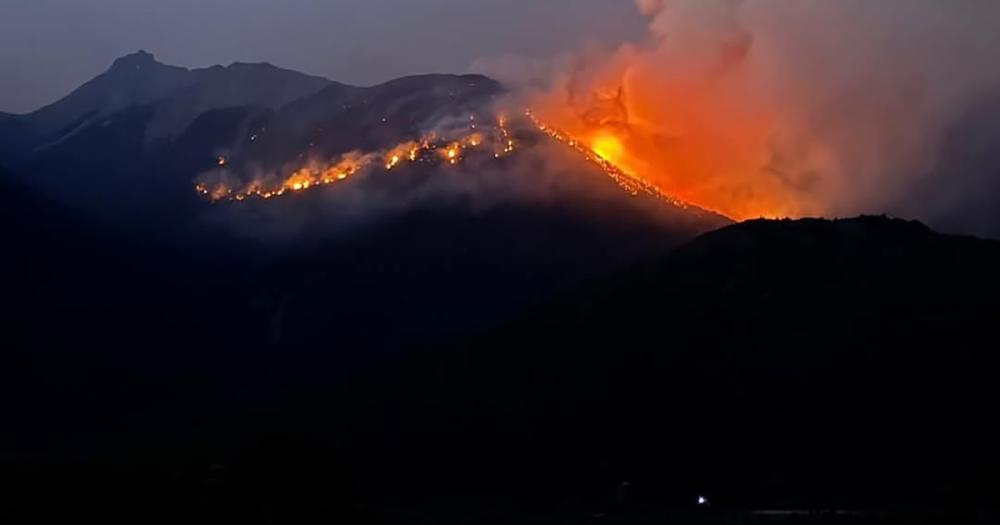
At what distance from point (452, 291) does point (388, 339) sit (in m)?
9.83

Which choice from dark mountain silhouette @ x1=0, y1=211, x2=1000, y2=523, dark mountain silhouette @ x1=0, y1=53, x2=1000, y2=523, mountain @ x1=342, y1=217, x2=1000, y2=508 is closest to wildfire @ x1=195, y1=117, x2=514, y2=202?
dark mountain silhouette @ x1=0, y1=53, x2=1000, y2=523

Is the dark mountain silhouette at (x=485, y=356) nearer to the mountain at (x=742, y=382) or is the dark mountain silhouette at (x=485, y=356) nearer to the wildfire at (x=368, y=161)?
the mountain at (x=742, y=382)

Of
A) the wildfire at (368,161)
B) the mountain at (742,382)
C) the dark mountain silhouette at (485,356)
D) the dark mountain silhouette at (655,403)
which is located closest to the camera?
the dark mountain silhouette at (485,356)

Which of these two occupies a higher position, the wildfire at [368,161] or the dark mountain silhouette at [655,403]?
the wildfire at [368,161]

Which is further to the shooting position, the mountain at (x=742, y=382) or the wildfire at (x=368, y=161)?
the wildfire at (x=368, y=161)

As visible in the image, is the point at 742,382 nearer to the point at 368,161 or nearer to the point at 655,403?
the point at 655,403

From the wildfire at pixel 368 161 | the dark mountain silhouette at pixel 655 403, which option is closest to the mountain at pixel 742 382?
the dark mountain silhouette at pixel 655 403

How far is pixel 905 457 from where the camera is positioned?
80.4 metres

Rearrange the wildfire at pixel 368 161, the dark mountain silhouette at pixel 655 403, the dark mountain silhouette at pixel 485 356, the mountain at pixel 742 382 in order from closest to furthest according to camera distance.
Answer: the dark mountain silhouette at pixel 485 356 < the dark mountain silhouette at pixel 655 403 < the mountain at pixel 742 382 < the wildfire at pixel 368 161

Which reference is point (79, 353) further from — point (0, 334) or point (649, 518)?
point (649, 518)

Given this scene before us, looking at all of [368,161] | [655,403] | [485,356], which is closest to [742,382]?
[655,403]

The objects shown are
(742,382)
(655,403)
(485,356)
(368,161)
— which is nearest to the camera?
(655,403)

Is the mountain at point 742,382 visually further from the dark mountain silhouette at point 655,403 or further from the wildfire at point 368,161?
the wildfire at point 368,161

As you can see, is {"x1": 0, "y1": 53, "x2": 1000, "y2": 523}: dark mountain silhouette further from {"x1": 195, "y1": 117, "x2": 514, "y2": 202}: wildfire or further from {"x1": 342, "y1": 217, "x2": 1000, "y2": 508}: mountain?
{"x1": 195, "y1": 117, "x2": 514, "y2": 202}: wildfire
